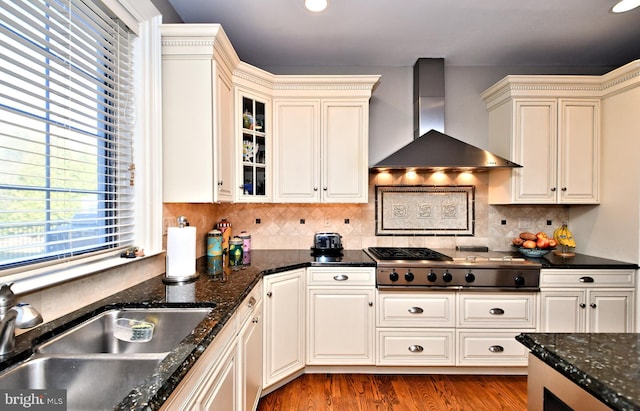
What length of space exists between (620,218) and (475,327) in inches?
59.0

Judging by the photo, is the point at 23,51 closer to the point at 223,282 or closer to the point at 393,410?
the point at 223,282

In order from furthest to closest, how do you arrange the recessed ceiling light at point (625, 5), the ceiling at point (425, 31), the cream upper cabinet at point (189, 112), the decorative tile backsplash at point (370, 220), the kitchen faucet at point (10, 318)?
the decorative tile backsplash at point (370, 220) < the ceiling at point (425, 31) < the recessed ceiling light at point (625, 5) < the cream upper cabinet at point (189, 112) < the kitchen faucet at point (10, 318)

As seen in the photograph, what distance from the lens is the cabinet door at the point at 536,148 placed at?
106 inches

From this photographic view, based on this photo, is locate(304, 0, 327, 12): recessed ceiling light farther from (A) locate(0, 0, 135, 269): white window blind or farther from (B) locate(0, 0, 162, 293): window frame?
(A) locate(0, 0, 135, 269): white window blind

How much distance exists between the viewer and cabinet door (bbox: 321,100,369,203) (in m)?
2.66

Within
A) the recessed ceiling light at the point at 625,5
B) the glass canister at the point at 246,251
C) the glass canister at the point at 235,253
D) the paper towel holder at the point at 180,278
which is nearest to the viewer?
the paper towel holder at the point at 180,278

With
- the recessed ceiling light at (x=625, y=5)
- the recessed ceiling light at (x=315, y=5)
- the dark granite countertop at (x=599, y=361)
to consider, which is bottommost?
the dark granite countertop at (x=599, y=361)

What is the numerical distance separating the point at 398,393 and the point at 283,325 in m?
0.97

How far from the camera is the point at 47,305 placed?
3.78 feet

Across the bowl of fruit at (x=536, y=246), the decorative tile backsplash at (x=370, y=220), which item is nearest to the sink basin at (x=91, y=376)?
the decorative tile backsplash at (x=370, y=220)

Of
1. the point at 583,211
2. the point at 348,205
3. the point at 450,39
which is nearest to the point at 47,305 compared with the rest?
the point at 348,205

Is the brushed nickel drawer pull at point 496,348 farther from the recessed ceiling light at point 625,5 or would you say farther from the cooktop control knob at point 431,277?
the recessed ceiling light at point 625,5

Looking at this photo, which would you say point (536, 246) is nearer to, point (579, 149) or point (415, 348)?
point (579, 149)

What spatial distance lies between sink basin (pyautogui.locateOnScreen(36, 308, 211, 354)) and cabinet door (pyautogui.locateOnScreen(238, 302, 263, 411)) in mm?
307
